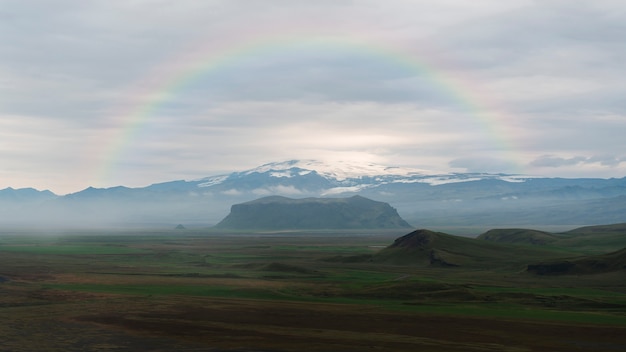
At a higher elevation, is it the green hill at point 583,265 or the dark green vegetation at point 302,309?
the green hill at point 583,265

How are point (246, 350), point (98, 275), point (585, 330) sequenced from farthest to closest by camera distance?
1. point (98, 275)
2. point (585, 330)
3. point (246, 350)

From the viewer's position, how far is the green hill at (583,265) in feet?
519

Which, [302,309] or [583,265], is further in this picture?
[583,265]

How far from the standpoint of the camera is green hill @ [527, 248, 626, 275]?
519ft

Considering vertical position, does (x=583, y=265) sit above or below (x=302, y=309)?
above

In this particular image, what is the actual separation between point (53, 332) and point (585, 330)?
54353 millimetres

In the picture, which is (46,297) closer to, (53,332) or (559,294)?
(53,332)

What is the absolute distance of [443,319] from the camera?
Result: 9138 centimetres

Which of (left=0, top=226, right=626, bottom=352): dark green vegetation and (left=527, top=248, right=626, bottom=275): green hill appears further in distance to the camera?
(left=527, top=248, right=626, bottom=275): green hill

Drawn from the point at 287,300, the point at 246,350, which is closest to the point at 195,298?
the point at 287,300

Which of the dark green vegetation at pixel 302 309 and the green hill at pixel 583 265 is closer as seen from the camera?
the dark green vegetation at pixel 302 309

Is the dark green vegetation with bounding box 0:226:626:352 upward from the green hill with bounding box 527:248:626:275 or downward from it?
downward

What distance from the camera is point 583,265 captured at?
533 feet

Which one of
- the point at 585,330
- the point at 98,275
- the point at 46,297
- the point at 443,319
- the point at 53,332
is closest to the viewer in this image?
the point at 53,332
